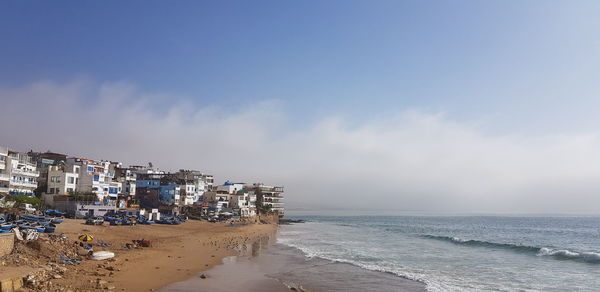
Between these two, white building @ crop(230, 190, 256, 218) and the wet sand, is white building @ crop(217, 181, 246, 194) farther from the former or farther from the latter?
the wet sand

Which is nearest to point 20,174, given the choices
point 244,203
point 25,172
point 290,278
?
point 25,172

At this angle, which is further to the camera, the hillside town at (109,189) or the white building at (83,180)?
the white building at (83,180)

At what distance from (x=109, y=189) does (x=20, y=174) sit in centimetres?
1622

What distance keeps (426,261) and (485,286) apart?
37.7ft

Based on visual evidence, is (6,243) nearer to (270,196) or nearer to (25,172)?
(25,172)

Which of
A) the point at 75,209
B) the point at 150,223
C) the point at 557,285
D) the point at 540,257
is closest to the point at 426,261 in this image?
the point at 557,285

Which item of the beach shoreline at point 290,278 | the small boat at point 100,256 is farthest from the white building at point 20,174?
the beach shoreline at point 290,278

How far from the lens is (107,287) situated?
1955cm

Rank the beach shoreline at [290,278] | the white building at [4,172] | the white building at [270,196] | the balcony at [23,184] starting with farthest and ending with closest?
the white building at [270,196], the balcony at [23,184], the white building at [4,172], the beach shoreline at [290,278]

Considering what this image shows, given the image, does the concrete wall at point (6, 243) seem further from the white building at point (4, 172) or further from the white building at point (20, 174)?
the white building at point (20, 174)

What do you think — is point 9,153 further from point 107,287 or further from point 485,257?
point 485,257

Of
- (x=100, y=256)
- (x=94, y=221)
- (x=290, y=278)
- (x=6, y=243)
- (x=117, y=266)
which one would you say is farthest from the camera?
(x=94, y=221)

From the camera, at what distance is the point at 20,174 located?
2296 inches

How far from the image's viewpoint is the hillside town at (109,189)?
190 ft
